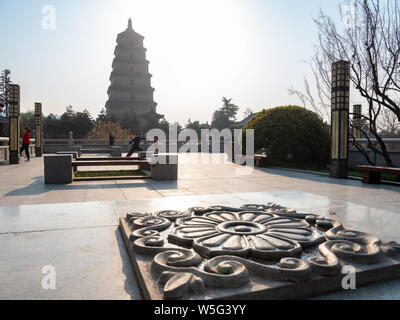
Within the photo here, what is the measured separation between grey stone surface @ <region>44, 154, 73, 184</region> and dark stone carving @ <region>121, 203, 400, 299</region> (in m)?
4.64

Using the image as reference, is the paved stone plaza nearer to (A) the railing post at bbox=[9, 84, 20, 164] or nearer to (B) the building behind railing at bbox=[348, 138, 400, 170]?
(B) the building behind railing at bbox=[348, 138, 400, 170]

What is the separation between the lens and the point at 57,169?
7.27 metres

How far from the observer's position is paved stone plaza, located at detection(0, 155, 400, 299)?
6.97ft

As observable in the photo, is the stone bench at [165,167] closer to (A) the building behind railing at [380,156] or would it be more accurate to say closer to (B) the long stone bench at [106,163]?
(B) the long stone bench at [106,163]

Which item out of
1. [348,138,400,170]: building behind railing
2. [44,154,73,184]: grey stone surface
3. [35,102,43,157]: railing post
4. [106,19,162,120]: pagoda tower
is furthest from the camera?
[106,19,162,120]: pagoda tower

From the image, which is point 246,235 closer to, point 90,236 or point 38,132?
point 90,236

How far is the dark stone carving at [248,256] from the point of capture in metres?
1.90

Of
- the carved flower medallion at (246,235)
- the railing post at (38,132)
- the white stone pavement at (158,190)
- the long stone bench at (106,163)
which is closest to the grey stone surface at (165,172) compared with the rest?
the white stone pavement at (158,190)

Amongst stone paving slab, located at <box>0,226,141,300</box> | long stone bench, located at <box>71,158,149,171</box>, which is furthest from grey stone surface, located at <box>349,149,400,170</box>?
stone paving slab, located at <box>0,226,141,300</box>

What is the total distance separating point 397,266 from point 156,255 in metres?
1.75

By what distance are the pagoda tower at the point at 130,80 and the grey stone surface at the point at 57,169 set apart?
42.5m

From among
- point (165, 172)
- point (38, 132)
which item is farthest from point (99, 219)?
point (38, 132)
